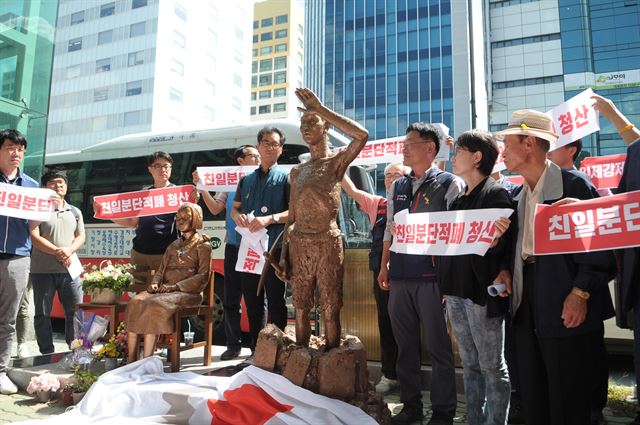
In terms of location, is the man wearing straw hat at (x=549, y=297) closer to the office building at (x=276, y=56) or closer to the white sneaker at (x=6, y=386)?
the white sneaker at (x=6, y=386)

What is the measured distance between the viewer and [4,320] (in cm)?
448

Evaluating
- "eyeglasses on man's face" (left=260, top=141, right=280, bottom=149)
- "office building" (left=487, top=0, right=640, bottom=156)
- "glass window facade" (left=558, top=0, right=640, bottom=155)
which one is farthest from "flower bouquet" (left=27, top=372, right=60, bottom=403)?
"glass window facade" (left=558, top=0, right=640, bottom=155)

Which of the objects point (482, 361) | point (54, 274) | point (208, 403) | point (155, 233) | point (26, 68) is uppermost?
point (26, 68)

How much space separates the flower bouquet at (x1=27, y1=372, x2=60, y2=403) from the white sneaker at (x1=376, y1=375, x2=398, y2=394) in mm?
2995

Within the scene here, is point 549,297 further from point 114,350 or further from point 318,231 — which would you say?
point 114,350

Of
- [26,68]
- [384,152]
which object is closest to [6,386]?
[384,152]

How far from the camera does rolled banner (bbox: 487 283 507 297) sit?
272 centimetres

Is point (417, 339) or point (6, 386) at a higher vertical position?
point (417, 339)

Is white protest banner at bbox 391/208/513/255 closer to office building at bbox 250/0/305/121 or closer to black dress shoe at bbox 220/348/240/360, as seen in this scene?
black dress shoe at bbox 220/348/240/360

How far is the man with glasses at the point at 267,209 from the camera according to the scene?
4.29 meters

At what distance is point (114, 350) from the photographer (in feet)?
15.1

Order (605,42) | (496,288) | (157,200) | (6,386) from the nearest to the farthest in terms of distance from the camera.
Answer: (496,288), (6,386), (157,200), (605,42)

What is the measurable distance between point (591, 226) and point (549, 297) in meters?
A: 0.43

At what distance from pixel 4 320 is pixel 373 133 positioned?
52.6 m
